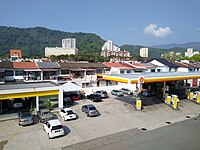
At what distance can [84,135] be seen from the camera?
55.9 ft

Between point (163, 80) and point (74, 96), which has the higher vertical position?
point (163, 80)

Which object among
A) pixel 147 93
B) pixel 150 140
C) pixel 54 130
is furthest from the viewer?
pixel 147 93

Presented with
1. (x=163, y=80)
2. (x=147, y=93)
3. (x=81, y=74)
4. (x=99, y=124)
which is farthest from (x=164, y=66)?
(x=99, y=124)

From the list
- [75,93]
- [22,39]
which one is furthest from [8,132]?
[22,39]

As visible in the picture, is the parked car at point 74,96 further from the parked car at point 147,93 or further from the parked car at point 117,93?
the parked car at point 147,93

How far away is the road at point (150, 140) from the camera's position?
14.6 meters

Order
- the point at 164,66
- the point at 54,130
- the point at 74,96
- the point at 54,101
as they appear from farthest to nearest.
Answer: the point at 164,66
the point at 74,96
the point at 54,101
the point at 54,130

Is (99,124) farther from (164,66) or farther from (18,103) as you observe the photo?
(164,66)

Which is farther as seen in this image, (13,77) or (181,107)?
(13,77)

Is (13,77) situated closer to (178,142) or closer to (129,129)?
(129,129)

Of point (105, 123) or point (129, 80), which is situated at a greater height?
point (129, 80)

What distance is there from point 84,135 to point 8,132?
24.2ft

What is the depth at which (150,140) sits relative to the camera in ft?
52.0

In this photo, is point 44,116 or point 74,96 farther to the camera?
point 74,96
